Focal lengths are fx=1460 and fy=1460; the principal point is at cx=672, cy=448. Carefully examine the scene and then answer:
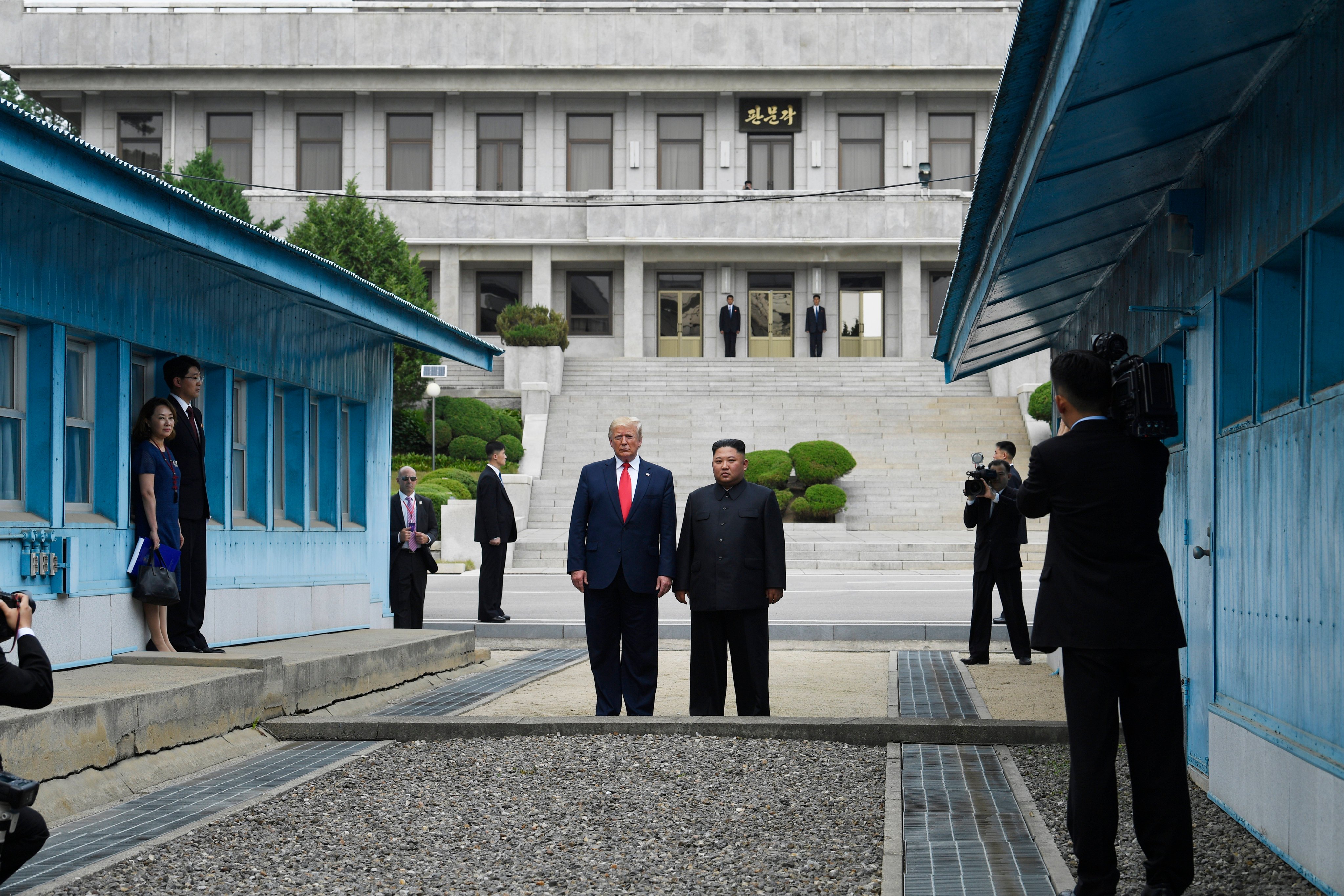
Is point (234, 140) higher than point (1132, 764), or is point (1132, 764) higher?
point (234, 140)

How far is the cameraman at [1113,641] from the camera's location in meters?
4.96

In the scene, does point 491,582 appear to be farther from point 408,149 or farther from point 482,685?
point 408,149

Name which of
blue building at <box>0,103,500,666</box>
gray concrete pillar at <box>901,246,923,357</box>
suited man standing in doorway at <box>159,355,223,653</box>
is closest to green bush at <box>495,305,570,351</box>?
gray concrete pillar at <box>901,246,923,357</box>

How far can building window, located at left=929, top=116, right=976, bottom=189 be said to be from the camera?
155ft

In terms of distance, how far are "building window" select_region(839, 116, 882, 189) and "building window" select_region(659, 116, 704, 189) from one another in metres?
4.58

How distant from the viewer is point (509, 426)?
122 feet

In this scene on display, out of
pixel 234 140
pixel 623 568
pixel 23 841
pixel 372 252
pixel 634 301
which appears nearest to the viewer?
pixel 23 841

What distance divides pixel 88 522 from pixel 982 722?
18.9 ft

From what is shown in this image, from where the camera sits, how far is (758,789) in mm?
7328

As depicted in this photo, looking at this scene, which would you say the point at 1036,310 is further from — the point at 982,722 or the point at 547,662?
the point at 547,662

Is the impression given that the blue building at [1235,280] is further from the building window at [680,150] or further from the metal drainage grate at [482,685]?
the building window at [680,150]

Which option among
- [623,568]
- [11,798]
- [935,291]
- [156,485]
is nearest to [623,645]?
[623,568]

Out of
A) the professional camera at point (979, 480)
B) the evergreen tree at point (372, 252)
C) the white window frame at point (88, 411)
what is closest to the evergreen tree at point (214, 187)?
the evergreen tree at point (372, 252)

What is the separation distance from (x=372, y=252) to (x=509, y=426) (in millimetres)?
5798
